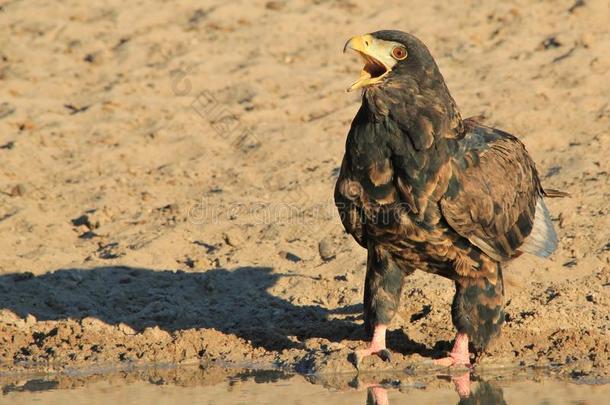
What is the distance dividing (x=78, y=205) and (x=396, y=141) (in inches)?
175

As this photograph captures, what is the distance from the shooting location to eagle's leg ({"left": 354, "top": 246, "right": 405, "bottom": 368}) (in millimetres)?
8062

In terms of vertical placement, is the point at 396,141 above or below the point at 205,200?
above

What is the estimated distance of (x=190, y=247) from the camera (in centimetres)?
1042

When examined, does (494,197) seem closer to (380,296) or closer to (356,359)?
(380,296)

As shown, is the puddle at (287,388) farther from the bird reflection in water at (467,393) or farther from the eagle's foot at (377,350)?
the eagle's foot at (377,350)

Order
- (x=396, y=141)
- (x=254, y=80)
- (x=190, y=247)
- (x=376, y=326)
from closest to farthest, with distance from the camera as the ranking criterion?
1. (x=396, y=141)
2. (x=376, y=326)
3. (x=190, y=247)
4. (x=254, y=80)

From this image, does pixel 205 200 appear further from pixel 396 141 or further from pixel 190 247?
pixel 396 141

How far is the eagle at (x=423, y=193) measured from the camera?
25.0ft

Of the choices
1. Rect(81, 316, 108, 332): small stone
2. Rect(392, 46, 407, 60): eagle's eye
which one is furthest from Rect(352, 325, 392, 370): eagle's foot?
Rect(81, 316, 108, 332): small stone

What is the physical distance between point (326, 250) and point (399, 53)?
2802 millimetres

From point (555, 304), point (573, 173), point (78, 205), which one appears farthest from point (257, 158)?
point (555, 304)

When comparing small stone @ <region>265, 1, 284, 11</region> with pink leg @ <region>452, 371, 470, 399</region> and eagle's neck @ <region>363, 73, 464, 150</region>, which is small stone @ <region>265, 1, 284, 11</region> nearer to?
eagle's neck @ <region>363, 73, 464, 150</region>

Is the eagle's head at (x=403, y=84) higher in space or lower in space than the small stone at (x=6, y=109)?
higher

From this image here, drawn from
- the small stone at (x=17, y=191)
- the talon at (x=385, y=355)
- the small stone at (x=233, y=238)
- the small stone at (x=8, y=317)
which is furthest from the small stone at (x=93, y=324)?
the small stone at (x=17, y=191)
